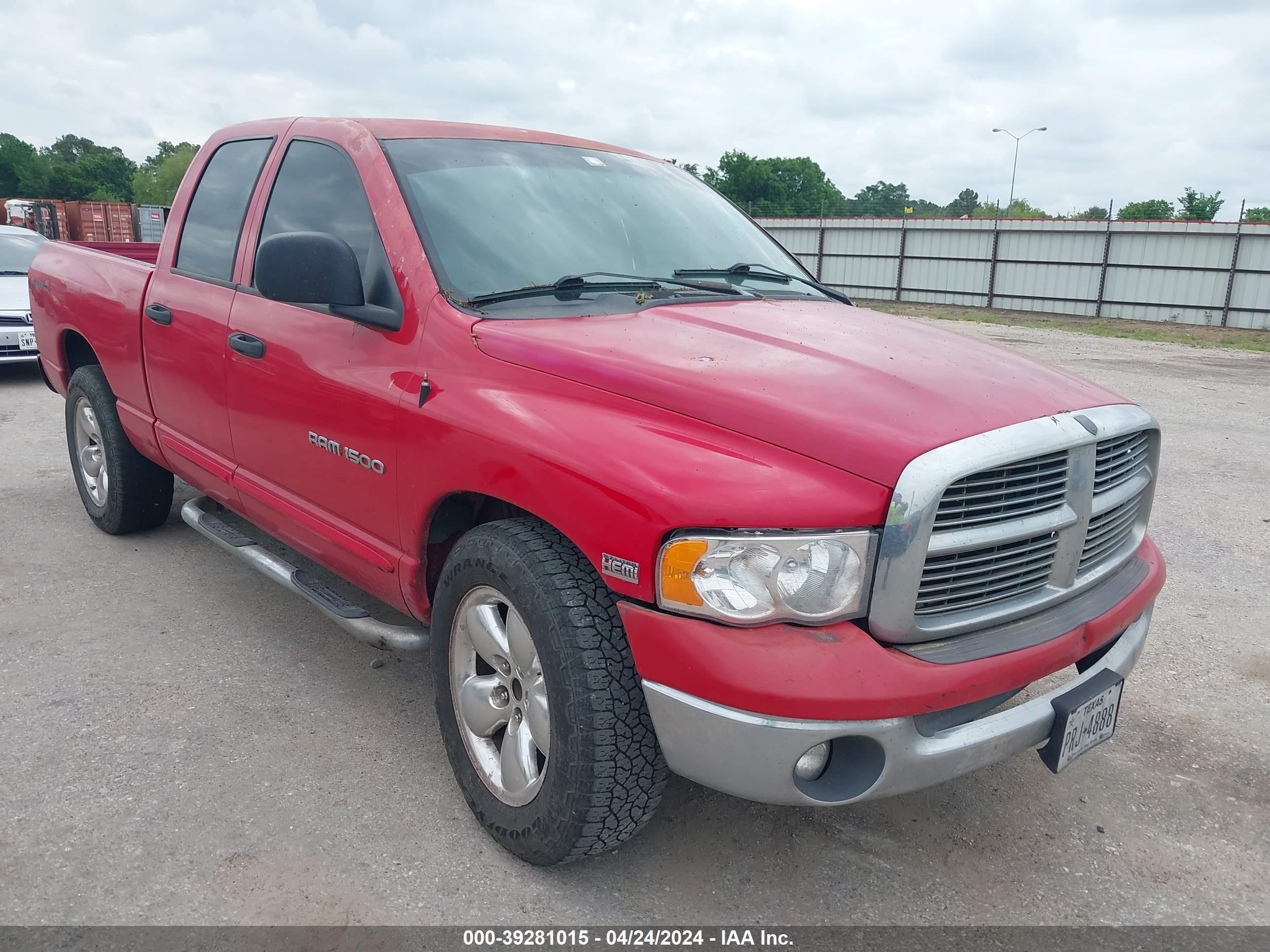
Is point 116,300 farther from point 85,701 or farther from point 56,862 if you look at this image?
point 56,862

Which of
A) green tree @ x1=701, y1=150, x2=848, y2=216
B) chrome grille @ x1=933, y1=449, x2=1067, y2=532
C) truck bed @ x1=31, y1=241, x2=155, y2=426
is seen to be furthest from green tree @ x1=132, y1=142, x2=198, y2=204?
chrome grille @ x1=933, y1=449, x2=1067, y2=532

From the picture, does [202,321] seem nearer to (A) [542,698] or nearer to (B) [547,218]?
(B) [547,218]

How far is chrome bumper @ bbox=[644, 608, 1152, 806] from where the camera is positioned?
199cm

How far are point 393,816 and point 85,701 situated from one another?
1.33 metres

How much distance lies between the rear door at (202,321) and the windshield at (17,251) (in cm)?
746

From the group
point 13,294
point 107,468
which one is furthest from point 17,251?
point 107,468

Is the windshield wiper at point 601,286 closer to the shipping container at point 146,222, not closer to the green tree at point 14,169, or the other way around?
the shipping container at point 146,222

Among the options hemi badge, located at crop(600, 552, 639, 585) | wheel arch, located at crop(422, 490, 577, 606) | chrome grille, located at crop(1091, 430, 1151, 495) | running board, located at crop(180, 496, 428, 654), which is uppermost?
chrome grille, located at crop(1091, 430, 1151, 495)

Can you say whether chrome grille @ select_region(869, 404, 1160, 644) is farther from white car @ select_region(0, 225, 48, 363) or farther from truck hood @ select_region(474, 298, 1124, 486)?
white car @ select_region(0, 225, 48, 363)

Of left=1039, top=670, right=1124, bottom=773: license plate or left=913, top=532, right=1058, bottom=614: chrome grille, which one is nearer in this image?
left=913, top=532, right=1058, bottom=614: chrome grille

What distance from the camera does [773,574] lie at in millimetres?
1991

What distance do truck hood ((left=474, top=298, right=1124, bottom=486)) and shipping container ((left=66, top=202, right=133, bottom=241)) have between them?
3860cm

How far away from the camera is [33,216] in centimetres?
3091

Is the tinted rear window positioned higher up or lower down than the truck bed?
higher up
